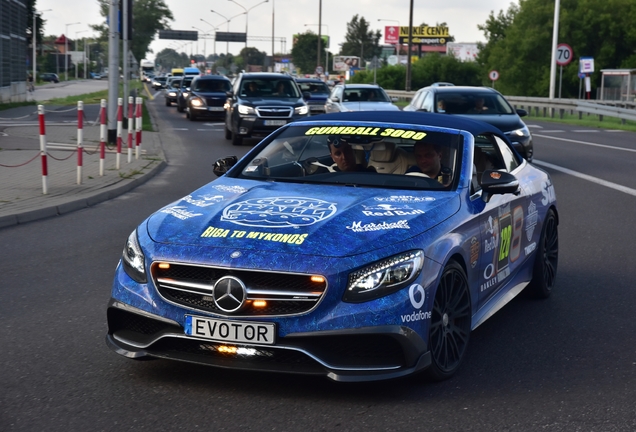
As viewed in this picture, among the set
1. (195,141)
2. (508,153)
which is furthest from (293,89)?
(508,153)

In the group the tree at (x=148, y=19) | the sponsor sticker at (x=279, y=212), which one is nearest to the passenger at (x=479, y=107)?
the sponsor sticker at (x=279, y=212)

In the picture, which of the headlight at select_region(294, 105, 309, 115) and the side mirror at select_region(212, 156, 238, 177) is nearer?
the side mirror at select_region(212, 156, 238, 177)

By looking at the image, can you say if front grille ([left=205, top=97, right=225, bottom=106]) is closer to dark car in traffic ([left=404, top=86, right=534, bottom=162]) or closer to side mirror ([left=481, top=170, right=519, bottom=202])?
dark car in traffic ([left=404, top=86, right=534, bottom=162])

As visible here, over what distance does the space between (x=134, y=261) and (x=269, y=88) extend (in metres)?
22.0

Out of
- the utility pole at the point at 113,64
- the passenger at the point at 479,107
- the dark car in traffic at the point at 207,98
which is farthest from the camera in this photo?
the dark car in traffic at the point at 207,98

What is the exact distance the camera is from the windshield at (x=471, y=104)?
17.5 meters

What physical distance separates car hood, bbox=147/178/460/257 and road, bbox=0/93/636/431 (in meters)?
0.73

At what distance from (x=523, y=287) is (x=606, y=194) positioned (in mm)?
8013

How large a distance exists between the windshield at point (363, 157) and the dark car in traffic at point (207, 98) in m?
31.5

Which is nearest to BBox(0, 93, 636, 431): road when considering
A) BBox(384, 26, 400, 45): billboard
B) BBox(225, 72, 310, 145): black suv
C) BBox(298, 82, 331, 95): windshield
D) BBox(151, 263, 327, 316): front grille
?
BBox(151, 263, 327, 316): front grille

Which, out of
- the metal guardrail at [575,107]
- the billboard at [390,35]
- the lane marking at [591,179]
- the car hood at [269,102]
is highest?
the billboard at [390,35]

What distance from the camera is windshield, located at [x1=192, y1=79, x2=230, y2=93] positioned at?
127 ft

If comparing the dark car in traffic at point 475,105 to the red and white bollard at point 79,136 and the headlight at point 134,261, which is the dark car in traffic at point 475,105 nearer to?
the red and white bollard at point 79,136

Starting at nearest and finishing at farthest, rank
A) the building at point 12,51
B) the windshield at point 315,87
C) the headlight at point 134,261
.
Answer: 1. the headlight at point 134,261
2. the windshield at point 315,87
3. the building at point 12,51
